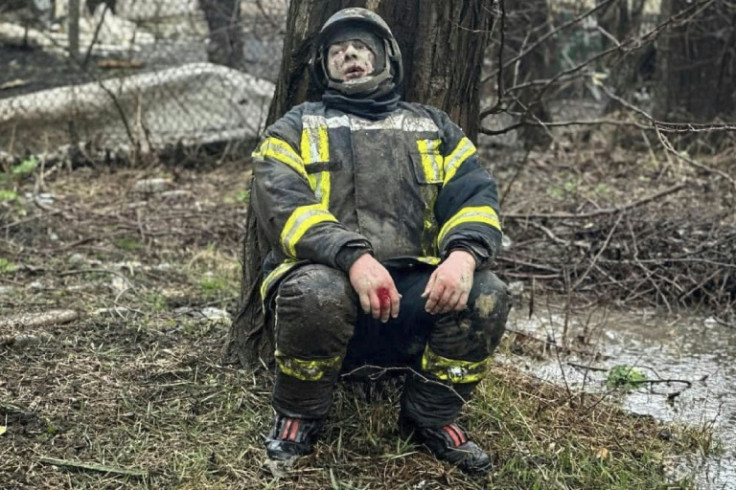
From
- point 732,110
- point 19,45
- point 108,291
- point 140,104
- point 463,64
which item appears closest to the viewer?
point 463,64

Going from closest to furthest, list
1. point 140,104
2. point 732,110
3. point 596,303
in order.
Result: point 596,303 → point 140,104 → point 732,110

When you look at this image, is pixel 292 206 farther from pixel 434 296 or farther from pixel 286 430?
pixel 286 430

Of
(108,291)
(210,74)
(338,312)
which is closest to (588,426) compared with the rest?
(338,312)

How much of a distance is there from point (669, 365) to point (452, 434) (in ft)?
6.10

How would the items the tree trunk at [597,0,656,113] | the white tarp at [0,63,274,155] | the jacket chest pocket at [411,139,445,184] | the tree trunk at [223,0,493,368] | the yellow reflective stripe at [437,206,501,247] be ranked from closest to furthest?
the yellow reflective stripe at [437,206,501,247]
the jacket chest pocket at [411,139,445,184]
the tree trunk at [223,0,493,368]
the white tarp at [0,63,274,155]
the tree trunk at [597,0,656,113]

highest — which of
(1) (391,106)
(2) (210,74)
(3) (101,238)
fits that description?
(1) (391,106)

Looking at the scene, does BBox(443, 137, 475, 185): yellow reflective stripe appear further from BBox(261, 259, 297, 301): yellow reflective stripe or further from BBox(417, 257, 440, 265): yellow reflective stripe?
BBox(261, 259, 297, 301): yellow reflective stripe

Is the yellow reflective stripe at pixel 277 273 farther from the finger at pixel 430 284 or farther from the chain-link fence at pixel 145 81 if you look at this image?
the chain-link fence at pixel 145 81

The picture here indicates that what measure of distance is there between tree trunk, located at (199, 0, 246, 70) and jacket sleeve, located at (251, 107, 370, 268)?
6.09 m

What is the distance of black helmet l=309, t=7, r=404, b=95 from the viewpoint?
381cm

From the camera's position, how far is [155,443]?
11.8 ft

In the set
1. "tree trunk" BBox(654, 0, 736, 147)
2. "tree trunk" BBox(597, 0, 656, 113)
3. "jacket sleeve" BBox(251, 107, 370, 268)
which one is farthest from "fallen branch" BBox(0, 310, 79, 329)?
"tree trunk" BBox(654, 0, 736, 147)

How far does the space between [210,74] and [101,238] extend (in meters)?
3.21

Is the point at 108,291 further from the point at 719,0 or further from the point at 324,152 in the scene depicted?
the point at 719,0
